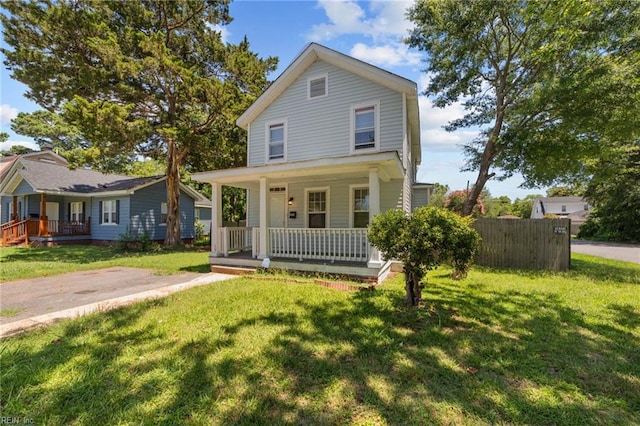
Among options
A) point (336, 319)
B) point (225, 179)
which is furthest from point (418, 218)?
point (225, 179)

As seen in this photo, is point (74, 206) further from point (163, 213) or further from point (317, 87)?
point (317, 87)

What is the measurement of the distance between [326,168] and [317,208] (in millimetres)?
3289

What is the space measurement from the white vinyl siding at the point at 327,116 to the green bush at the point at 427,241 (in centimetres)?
459

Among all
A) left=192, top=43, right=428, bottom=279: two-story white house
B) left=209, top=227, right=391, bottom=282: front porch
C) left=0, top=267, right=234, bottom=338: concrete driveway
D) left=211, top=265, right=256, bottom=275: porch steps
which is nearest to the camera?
left=0, top=267, right=234, bottom=338: concrete driveway

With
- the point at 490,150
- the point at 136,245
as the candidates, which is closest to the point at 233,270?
the point at 136,245

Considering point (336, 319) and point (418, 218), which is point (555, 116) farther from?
point (336, 319)

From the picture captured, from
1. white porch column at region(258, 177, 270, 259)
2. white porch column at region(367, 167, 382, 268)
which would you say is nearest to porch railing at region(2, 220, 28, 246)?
white porch column at region(258, 177, 270, 259)

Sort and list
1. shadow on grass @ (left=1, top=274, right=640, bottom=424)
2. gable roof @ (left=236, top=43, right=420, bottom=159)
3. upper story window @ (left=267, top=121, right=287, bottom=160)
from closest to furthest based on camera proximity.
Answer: shadow on grass @ (left=1, top=274, right=640, bottom=424) < gable roof @ (left=236, top=43, right=420, bottom=159) < upper story window @ (left=267, top=121, right=287, bottom=160)

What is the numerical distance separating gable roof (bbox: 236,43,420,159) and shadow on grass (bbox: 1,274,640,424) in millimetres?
6896

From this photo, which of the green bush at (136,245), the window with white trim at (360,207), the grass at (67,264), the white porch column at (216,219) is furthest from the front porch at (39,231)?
the window with white trim at (360,207)

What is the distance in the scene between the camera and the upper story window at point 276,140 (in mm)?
10775

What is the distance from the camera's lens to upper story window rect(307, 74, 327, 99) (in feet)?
33.2

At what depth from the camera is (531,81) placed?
11.8 meters

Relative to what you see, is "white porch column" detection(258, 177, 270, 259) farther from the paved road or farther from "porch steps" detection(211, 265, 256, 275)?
the paved road
